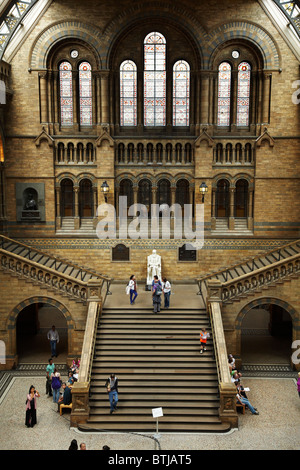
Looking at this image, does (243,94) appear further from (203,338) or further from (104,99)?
(203,338)

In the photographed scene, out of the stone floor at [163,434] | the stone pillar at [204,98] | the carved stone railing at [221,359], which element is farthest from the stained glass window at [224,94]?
the stone floor at [163,434]

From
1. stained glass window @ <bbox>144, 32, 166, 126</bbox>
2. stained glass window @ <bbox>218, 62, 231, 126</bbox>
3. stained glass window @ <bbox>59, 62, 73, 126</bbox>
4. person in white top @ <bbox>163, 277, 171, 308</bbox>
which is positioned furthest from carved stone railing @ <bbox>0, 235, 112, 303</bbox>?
stained glass window @ <bbox>218, 62, 231, 126</bbox>

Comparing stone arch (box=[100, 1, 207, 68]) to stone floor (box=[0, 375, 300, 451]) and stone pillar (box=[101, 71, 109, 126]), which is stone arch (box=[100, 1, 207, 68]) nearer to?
stone pillar (box=[101, 71, 109, 126])

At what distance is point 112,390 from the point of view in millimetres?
16672

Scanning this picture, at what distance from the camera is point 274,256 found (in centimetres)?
2428

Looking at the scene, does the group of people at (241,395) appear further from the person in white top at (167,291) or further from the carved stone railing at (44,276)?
the carved stone railing at (44,276)

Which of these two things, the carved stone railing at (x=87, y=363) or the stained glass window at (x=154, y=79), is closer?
the carved stone railing at (x=87, y=363)

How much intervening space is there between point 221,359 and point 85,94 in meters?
15.3

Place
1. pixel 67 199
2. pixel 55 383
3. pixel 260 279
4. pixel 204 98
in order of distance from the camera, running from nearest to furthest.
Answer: pixel 55 383 < pixel 260 279 < pixel 204 98 < pixel 67 199

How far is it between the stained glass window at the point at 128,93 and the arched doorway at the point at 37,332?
10642 millimetres

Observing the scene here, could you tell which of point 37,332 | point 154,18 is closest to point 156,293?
point 37,332

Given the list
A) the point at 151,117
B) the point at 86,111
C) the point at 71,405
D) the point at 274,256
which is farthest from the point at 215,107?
the point at 71,405

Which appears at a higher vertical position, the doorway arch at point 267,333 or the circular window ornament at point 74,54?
the circular window ornament at point 74,54

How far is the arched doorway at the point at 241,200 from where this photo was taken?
83.7 feet
